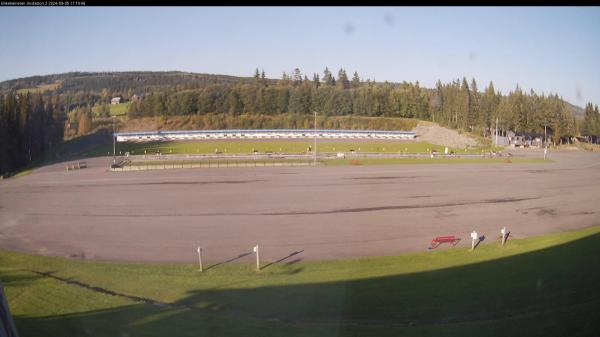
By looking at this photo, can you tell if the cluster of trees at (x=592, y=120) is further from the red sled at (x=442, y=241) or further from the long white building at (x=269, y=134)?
the red sled at (x=442, y=241)

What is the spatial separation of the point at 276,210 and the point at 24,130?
19096 millimetres

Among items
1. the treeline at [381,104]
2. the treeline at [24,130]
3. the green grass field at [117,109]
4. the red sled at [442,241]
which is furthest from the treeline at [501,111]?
the red sled at [442,241]

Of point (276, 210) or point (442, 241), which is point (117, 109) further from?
point (442, 241)

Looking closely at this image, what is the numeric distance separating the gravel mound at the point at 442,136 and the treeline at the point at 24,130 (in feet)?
103

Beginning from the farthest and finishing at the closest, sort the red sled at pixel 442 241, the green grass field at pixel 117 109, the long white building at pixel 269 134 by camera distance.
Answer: the green grass field at pixel 117 109 → the long white building at pixel 269 134 → the red sled at pixel 442 241

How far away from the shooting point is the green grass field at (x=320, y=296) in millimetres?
6094

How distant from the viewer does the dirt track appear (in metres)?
11.3

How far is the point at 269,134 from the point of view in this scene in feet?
155

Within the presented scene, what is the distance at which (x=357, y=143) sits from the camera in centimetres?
4409

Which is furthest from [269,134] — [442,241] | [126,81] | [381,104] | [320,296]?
[320,296]

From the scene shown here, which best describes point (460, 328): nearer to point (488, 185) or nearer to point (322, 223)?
point (322, 223)

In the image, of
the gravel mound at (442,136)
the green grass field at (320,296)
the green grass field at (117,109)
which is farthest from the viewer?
the green grass field at (117,109)

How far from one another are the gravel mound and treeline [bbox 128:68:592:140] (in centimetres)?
208
